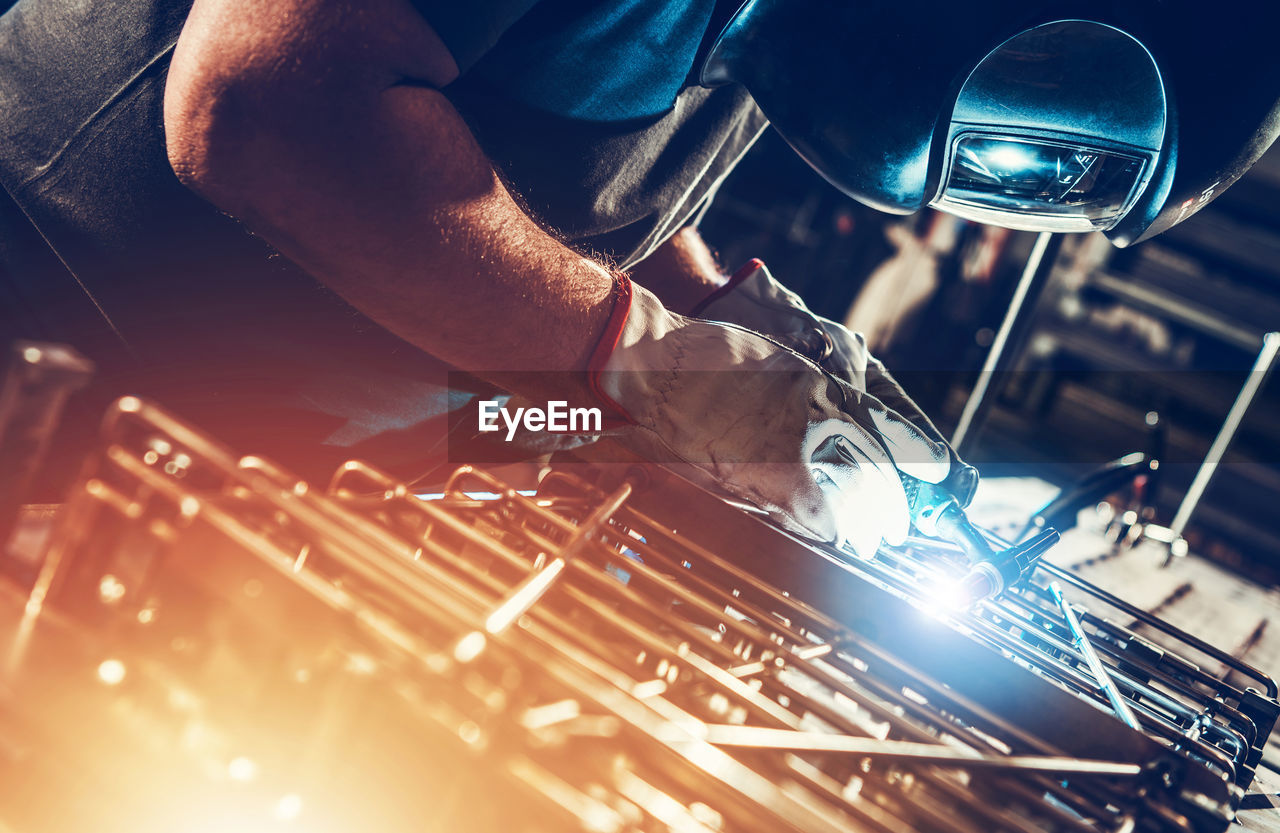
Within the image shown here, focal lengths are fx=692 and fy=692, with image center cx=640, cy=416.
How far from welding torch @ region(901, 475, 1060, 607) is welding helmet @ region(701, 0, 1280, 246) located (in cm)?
55

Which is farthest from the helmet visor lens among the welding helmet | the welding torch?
the welding torch

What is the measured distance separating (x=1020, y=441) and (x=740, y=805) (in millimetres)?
7427

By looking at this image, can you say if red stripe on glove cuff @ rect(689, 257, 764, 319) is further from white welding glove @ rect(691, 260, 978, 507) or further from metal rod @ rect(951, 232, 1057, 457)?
metal rod @ rect(951, 232, 1057, 457)

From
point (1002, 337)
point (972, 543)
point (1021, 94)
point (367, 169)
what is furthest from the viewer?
point (1002, 337)

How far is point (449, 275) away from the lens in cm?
101

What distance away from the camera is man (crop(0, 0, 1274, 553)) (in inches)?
34.8

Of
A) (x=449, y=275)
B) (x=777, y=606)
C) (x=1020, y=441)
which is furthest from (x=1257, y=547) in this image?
(x=449, y=275)

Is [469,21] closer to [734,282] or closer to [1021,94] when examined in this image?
[1021,94]

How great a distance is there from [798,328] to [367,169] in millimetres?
1128

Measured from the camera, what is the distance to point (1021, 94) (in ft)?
3.48

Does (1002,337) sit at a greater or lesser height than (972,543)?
greater

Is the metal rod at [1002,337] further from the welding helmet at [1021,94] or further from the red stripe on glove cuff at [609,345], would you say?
the red stripe on glove cuff at [609,345]

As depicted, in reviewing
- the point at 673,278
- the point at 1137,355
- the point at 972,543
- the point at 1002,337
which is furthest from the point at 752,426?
the point at 1137,355

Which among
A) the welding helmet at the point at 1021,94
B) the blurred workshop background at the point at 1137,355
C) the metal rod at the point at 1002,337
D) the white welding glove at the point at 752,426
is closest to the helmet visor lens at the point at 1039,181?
the welding helmet at the point at 1021,94
